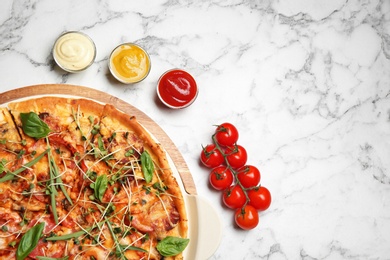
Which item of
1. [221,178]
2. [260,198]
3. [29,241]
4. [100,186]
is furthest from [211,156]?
[29,241]

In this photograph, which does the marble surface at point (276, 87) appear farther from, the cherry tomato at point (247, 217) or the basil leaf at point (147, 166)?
the basil leaf at point (147, 166)

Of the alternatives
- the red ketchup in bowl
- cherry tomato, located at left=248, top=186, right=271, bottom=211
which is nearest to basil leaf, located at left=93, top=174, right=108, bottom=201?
the red ketchup in bowl

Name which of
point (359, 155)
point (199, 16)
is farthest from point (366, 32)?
point (199, 16)

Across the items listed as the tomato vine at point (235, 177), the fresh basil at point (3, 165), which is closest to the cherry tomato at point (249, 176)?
the tomato vine at point (235, 177)

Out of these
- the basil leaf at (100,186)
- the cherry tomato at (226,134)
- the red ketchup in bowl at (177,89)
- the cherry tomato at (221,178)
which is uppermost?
the red ketchup in bowl at (177,89)

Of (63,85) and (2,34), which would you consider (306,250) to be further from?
(2,34)

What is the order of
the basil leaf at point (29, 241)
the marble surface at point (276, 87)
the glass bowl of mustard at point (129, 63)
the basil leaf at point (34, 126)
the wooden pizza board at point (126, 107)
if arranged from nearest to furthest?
the basil leaf at point (29, 241), the basil leaf at point (34, 126), the wooden pizza board at point (126, 107), the glass bowl of mustard at point (129, 63), the marble surface at point (276, 87)
